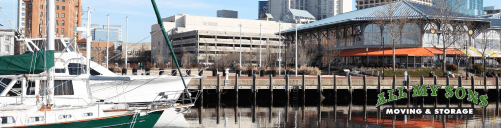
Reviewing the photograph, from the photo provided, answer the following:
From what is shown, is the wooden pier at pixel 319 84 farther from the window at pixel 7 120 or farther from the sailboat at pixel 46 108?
the window at pixel 7 120

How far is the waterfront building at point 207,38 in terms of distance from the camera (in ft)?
433

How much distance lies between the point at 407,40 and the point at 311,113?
41485mm

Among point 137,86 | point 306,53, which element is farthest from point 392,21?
point 137,86

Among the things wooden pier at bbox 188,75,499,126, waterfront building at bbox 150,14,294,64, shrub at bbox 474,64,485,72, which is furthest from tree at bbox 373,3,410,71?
waterfront building at bbox 150,14,294,64

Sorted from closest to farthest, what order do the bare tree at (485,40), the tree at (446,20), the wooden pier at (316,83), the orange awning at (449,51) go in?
the wooden pier at (316,83) < the tree at (446,20) < the orange awning at (449,51) < the bare tree at (485,40)

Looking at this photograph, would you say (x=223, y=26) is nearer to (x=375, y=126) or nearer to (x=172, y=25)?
(x=172, y=25)

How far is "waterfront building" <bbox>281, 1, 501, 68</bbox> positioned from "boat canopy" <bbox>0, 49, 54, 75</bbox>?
53874mm

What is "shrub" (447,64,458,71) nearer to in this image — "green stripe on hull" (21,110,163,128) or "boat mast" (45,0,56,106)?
"green stripe on hull" (21,110,163,128)

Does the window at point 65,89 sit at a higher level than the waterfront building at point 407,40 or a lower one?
lower

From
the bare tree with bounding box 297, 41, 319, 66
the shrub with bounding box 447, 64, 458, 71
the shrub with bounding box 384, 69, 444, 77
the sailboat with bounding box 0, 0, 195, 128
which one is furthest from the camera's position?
the bare tree with bounding box 297, 41, 319, 66

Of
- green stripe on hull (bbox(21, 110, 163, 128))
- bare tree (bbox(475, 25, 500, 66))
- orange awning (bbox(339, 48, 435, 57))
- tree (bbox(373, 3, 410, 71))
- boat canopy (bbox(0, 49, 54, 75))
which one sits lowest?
green stripe on hull (bbox(21, 110, 163, 128))

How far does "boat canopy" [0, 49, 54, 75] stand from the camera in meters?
19.0

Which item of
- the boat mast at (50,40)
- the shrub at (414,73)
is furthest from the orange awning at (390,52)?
the boat mast at (50,40)

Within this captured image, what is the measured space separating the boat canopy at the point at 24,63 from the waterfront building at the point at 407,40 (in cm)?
5387
